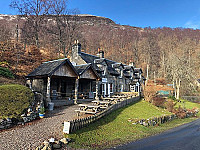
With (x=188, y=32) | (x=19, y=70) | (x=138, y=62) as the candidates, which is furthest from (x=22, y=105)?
(x=188, y=32)

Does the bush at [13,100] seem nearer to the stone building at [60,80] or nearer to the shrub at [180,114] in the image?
the stone building at [60,80]

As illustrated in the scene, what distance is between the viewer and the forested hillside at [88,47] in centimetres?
2916

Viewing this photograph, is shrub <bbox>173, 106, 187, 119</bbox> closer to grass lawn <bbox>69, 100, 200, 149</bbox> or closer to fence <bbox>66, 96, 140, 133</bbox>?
fence <bbox>66, 96, 140, 133</bbox>

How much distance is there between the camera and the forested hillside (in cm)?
2916

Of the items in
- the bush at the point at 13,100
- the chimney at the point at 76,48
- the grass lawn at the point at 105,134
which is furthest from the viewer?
the chimney at the point at 76,48

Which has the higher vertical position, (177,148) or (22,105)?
(22,105)

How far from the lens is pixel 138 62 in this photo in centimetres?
6034

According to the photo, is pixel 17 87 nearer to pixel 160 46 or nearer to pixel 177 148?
pixel 177 148

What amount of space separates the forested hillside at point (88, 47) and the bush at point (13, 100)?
1406cm

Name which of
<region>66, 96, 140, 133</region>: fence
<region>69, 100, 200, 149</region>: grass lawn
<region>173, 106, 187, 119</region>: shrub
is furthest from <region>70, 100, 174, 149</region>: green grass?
<region>173, 106, 187, 119</region>: shrub

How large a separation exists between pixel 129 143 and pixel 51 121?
17.0 feet

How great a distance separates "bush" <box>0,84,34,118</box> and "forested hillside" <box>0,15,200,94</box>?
14057 mm

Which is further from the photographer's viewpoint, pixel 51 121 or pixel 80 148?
pixel 51 121

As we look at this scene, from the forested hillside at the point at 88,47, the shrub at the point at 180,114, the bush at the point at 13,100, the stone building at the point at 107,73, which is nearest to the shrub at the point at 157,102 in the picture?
the shrub at the point at 180,114
